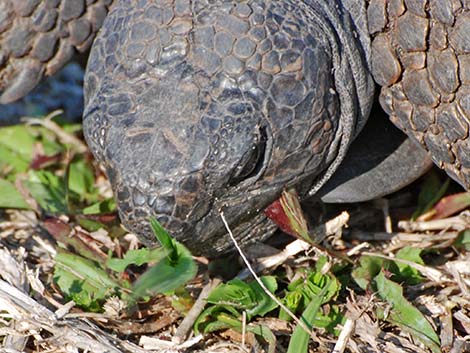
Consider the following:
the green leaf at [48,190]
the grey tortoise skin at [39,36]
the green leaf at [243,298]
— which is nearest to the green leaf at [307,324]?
the green leaf at [243,298]

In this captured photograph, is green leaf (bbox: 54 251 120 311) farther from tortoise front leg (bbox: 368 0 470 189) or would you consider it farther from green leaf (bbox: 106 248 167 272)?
tortoise front leg (bbox: 368 0 470 189)

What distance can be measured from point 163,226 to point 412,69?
2.78 feet

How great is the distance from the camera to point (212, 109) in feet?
7.77

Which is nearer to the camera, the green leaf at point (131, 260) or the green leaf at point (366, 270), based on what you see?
the green leaf at point (131, 260)

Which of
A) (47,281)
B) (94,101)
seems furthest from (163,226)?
(47,281)

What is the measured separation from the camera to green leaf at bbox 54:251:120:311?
2627 mm

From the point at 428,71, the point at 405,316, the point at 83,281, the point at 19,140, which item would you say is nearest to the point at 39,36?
the point at 19,140

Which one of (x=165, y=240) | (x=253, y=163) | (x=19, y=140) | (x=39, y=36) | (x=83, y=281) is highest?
(x=39, y=36)

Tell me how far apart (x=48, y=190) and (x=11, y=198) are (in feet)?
0.46

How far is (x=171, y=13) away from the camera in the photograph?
2518 mm

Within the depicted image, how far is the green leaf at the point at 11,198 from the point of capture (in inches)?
125

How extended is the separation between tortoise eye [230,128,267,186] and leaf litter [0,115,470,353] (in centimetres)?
16

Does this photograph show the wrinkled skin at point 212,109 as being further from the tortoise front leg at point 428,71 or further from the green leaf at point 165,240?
the tortoise front leg at point 428,71

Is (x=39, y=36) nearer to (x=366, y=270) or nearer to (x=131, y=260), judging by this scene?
(x=131, y=260)
